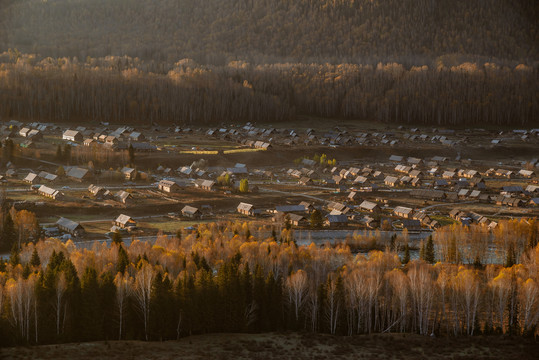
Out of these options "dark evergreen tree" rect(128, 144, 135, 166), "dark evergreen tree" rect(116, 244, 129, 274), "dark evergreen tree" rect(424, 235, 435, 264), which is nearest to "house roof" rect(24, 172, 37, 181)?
"dark evergreen tree" rect(128, 144, 135, 166)

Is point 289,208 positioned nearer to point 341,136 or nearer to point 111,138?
point 111,138

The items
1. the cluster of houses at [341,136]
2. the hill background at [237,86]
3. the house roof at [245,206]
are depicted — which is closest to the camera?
the house roof at [245,206]

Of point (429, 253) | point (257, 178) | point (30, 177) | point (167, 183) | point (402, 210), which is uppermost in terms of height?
point (30, 177)

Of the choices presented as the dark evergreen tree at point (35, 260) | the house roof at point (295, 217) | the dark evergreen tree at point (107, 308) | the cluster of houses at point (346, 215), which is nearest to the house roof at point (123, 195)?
the cluster of houses at point (346, 215)

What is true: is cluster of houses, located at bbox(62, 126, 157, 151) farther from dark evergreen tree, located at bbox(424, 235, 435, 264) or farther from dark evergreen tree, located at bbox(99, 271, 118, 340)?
dark evergreen tree, located at bbox(99, 271, 118, 340)

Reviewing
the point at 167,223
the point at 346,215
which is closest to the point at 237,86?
the point at 346,215

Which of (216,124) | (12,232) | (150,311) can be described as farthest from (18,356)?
(216,124)

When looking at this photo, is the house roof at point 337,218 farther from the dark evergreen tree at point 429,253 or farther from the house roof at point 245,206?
the dark evergreen tree at point 429,253
